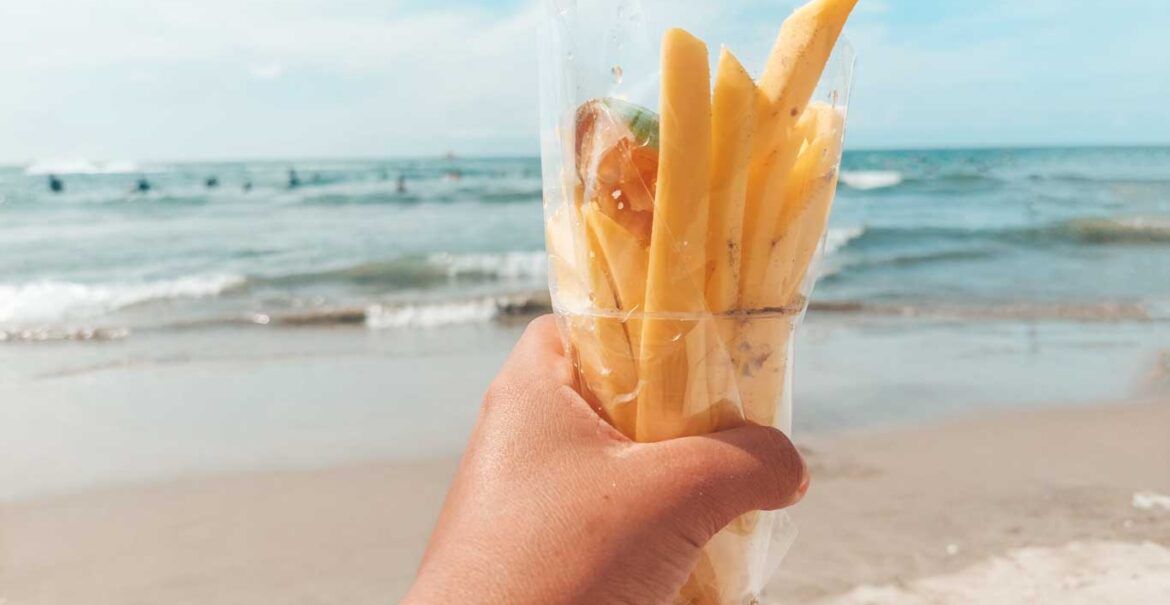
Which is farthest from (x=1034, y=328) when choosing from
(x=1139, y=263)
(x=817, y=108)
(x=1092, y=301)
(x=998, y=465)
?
(x=817, y=108)

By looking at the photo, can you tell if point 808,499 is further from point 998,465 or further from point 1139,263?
point 1139,263

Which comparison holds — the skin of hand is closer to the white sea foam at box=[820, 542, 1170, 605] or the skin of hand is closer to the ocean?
the ocean

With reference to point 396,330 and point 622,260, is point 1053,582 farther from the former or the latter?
point 396,330

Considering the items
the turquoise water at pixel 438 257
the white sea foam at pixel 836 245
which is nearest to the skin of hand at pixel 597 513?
the turquoise water at pixel 438 257

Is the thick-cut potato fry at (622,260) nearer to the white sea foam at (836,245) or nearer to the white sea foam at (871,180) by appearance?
the white sea foam at (836,245)

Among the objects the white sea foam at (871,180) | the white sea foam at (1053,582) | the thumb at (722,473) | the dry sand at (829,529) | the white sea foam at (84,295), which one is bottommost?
the white sea foam at (871,180)

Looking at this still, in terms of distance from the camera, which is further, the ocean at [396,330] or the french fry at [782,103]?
the ocean at [396,330]
